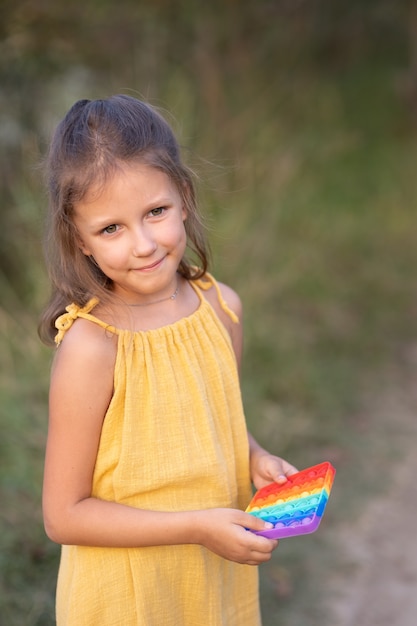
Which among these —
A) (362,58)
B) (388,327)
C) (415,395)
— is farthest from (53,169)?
(362,58)

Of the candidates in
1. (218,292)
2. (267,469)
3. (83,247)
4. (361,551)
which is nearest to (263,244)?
(361,551)

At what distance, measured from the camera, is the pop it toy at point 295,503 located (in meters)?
1.49

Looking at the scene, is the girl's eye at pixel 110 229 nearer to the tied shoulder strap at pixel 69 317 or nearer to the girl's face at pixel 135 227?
the girl's face at pixel 135 227

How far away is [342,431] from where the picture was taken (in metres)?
3.96

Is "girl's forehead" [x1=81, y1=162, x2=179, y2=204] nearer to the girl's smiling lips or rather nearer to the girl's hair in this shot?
the girl's hair

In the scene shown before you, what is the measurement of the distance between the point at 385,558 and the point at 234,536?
1.75m

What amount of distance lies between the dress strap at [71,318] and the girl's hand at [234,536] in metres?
0.43

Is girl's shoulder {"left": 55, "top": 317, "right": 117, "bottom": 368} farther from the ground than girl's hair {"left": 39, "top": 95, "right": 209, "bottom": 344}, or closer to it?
closer to it

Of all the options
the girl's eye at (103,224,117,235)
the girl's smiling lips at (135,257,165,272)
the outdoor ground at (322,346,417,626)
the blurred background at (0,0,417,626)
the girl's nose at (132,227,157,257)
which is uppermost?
the girl's eye at (103,224,117,235)

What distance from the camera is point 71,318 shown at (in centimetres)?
164

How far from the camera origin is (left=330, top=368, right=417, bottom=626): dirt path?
9.27 ft

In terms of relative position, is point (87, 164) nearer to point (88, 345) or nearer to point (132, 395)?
point (88, 345)

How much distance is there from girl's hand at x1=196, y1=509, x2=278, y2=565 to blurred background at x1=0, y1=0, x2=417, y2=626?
37.4 inches

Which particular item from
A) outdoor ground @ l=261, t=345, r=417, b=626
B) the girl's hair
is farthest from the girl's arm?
outdoor ground @ l=261, t=345, r=417, b=626
